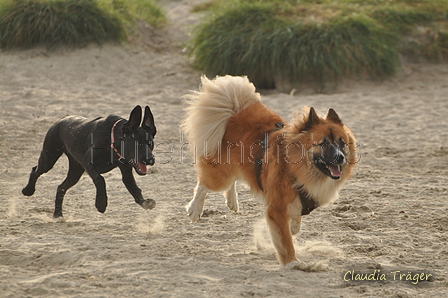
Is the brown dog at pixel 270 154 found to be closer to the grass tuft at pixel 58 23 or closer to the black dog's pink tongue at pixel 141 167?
the black dog's pink tongue at pixel 141 167

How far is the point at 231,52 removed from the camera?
1128 cm

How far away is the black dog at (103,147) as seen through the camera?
4637 mm

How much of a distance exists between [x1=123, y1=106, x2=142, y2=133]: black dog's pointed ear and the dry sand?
92cm

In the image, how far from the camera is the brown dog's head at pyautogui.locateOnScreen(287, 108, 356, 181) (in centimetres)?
421

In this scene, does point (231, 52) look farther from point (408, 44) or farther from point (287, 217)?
point (287, 217)

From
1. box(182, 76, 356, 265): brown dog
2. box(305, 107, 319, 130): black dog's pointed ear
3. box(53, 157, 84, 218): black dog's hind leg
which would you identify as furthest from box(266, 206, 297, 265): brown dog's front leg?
box(53, 157, 84, 218): black dog's hind leg

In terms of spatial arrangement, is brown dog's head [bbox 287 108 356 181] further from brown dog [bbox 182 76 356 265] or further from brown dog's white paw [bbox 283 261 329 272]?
brown dog's white paw [bbox 283 261 329 272]

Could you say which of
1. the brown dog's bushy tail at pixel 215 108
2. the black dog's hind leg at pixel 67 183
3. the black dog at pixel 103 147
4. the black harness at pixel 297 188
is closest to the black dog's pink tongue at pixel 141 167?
the black dog at pixel 103 147

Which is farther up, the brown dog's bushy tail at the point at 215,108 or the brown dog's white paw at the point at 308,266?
the brown dog's bushy tail at the point at 215,108

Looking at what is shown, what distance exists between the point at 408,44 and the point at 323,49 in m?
2.28

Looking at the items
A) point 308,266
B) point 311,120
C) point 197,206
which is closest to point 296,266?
point 308,266

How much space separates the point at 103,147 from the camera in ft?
15.7

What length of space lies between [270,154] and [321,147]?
451 millimetres

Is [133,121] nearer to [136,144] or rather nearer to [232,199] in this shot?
[136,144]
